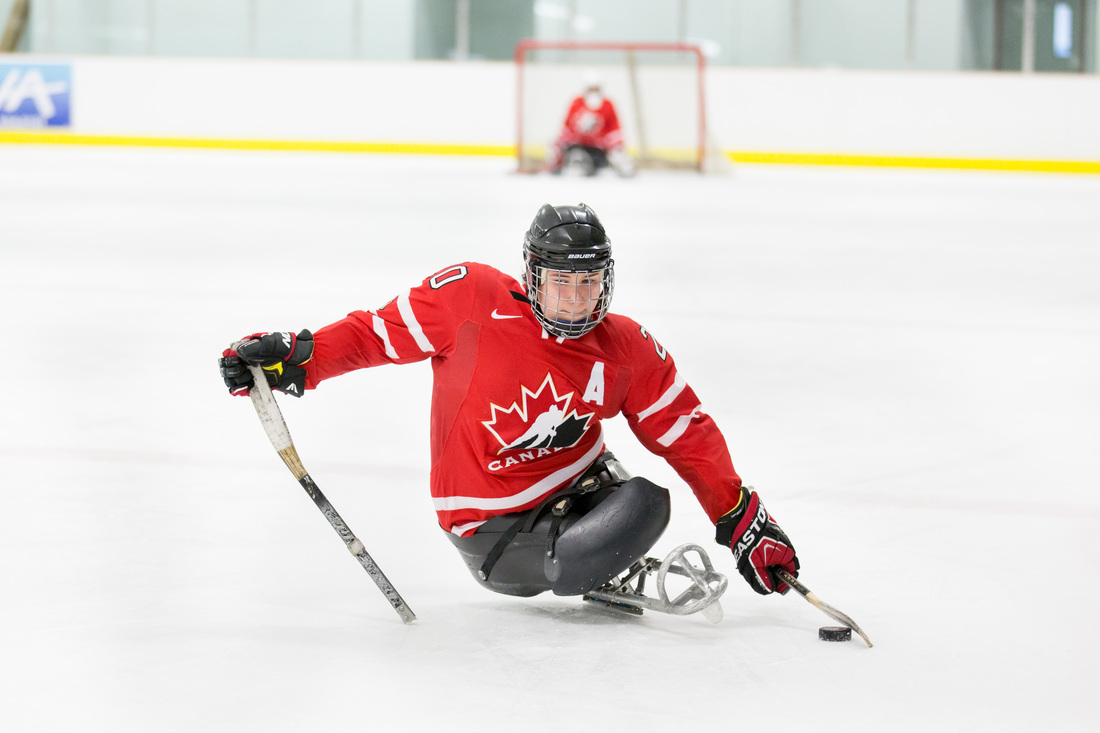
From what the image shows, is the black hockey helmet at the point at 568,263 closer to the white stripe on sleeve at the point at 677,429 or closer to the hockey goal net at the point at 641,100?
the white stripe on sleeve at the point at 677,429

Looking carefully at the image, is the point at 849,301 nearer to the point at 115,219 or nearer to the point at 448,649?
the point at 448,649

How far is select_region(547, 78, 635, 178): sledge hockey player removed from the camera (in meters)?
14.2

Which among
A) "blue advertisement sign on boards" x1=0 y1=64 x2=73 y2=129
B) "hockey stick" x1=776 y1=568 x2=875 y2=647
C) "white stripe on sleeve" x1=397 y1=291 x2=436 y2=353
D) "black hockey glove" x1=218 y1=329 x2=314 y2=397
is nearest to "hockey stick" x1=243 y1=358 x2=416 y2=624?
"black hockey glove" x1=218 y1=329 x2=314 y2=397

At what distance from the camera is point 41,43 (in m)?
17.3

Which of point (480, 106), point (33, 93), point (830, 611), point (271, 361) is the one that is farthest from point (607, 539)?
point (33, 93)

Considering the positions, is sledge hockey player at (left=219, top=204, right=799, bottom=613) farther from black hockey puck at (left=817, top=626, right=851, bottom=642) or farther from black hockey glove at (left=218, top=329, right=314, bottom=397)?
black hockey puck at (left=817, top=626, right=851, bottom=642)

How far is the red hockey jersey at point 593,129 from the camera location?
1428cm

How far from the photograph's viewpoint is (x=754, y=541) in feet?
7.41

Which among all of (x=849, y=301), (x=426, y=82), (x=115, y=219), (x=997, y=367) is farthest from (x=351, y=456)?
(x=426, y=82)

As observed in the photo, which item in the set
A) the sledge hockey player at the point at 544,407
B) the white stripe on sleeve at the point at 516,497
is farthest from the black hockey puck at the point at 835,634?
the white stripe on sleeve at the point at 516,497

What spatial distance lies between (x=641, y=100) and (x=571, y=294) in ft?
44.1

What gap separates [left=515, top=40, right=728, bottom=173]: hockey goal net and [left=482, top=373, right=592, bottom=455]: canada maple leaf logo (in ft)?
41.5

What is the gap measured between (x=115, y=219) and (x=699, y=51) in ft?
26.9

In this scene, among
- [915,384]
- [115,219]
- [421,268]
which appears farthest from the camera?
[115,219]
